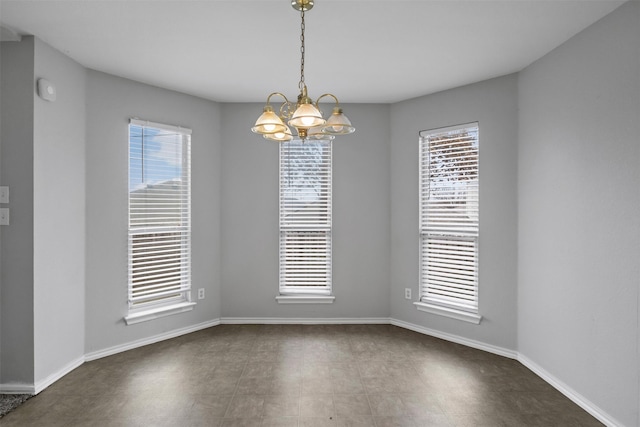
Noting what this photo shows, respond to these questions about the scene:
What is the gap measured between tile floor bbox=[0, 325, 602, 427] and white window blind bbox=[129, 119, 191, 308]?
64 centimetres

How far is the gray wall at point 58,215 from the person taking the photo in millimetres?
3002

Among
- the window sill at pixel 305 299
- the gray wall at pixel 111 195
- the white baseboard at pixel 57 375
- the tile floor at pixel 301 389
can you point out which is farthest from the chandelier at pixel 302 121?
the white baseboard at pixel 57 375

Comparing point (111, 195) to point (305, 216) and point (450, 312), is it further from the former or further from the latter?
point (450, 312)

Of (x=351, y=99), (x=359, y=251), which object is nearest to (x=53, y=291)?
(x=359, y=251)

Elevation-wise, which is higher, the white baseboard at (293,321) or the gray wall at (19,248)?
the gray wall at (19,248)

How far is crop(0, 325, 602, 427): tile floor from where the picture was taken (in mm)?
2576

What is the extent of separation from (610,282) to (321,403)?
2232 millimetres

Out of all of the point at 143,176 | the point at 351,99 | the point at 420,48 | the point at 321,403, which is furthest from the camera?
the point at 351,99

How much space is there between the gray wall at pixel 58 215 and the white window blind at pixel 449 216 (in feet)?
12.0

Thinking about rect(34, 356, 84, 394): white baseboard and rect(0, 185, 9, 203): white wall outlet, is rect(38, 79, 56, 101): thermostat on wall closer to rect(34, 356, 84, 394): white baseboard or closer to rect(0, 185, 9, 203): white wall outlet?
rect(0, 185, 9, 203): white wall outlet

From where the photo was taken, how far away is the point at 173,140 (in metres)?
4.27

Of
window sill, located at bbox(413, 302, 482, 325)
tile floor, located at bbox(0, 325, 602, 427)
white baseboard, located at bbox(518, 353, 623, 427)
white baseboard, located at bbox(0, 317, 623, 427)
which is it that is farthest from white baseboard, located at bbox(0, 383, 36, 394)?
white baseboard, located at bbox(518, 353, 623, 427)

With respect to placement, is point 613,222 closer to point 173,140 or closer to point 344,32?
point 344,32

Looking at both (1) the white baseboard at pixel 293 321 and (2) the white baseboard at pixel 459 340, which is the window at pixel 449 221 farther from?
(1) the white baseboard at pixel 293 321
